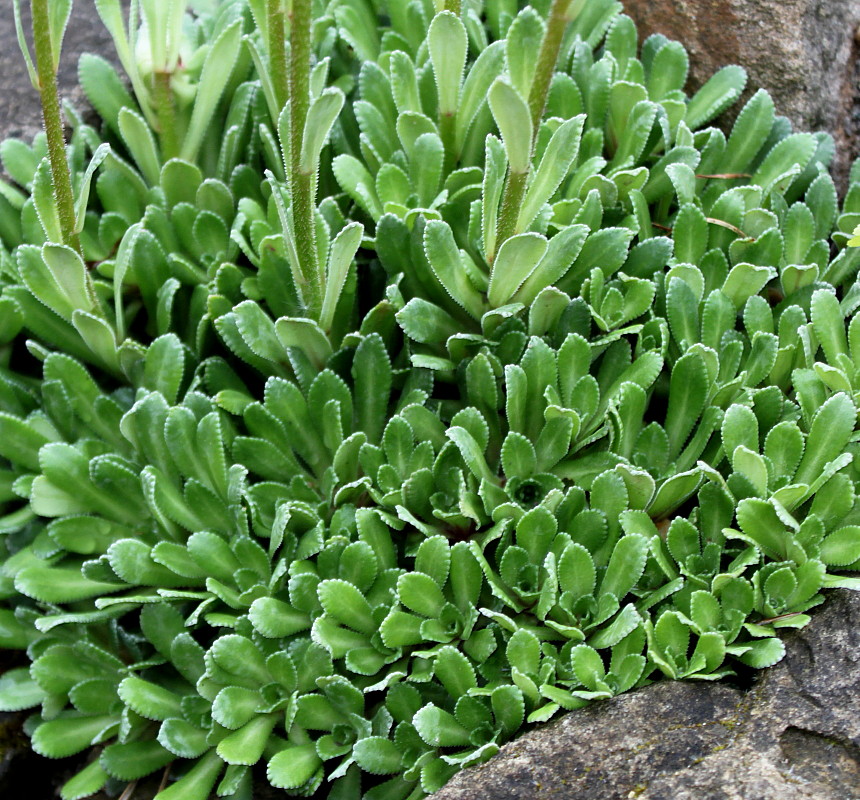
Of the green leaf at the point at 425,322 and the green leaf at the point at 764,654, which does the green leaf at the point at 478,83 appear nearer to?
the green leaf at the point at 425,322

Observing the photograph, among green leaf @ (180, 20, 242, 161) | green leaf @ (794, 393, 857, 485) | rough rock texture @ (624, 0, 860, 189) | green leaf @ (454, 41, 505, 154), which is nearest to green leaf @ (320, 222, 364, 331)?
green leaf @ (454, 41, 505, 154)

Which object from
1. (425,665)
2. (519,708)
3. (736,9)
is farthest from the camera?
(736,9)

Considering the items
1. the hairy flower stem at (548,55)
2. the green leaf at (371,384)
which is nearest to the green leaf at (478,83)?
the hairy flower stem at (548,55)

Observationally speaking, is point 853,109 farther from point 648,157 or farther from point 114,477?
point 114,477

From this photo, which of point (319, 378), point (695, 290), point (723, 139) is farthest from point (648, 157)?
point (319, 378)

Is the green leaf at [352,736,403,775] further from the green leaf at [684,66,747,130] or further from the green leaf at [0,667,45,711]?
the green leaf at [684,66,747,130]

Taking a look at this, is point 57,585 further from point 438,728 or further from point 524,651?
point 524,651

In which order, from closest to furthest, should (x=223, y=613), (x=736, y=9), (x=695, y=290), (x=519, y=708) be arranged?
1. (x=519, y=708)
2. (x=223, y=613)
3. (x=695, y=290)
4. (x=736, y=9)
